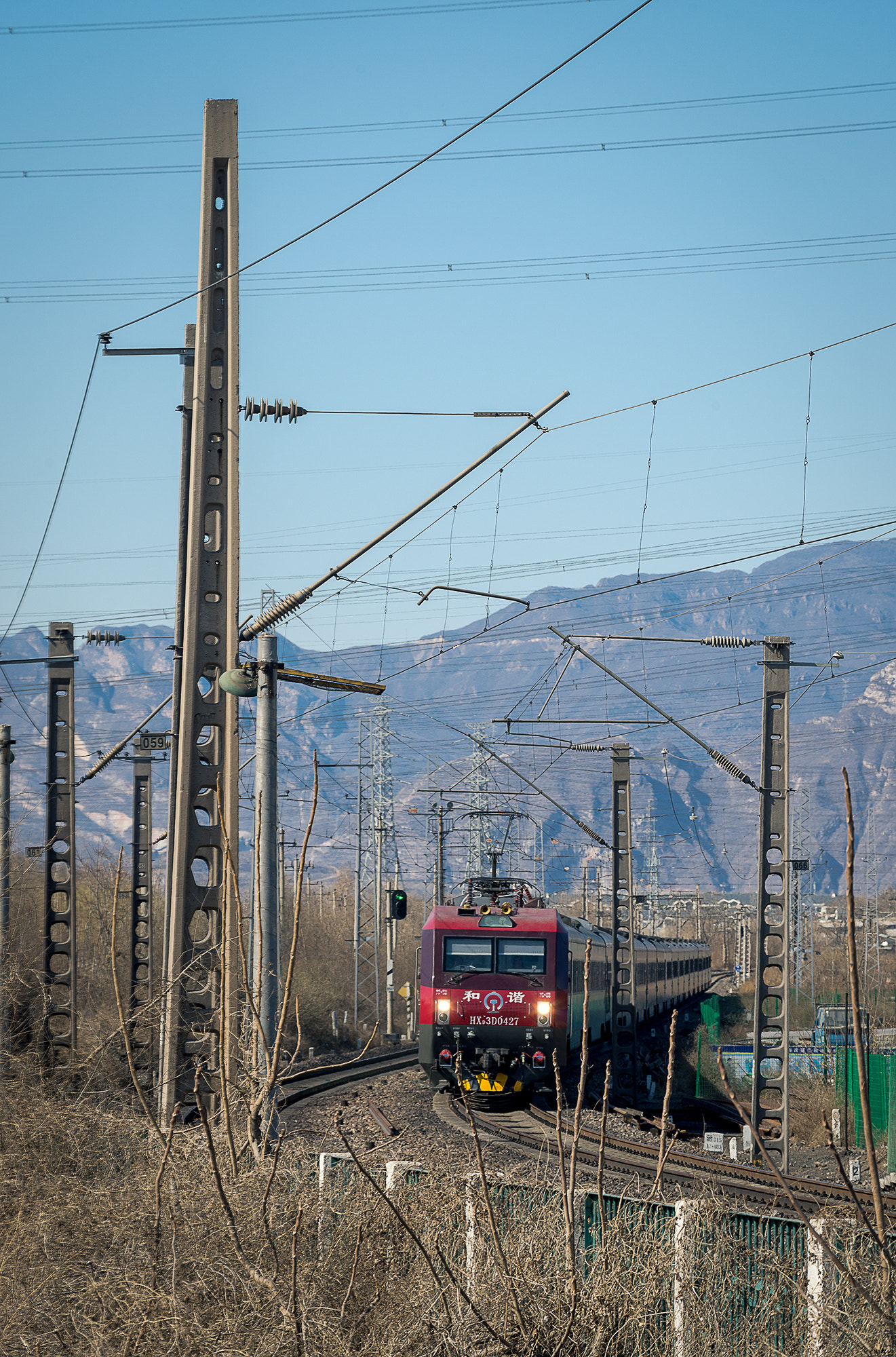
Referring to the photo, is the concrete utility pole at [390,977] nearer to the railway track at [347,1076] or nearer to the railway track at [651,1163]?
the railway track at [347,1076]

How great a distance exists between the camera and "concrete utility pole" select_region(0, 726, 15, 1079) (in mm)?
20438

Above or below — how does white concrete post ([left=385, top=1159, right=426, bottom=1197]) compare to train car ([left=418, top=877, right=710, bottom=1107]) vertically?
above

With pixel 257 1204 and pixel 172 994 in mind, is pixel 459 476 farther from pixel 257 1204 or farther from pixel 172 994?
pixel 257 1204

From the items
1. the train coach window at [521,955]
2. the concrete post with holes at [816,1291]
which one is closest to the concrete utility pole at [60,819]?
the train coach window at [521,955]

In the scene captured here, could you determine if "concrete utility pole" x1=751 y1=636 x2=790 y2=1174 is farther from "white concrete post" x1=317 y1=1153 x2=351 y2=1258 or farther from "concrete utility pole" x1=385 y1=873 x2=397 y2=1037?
"concrete utility pole" x1=385 y1=873 x2=397 y2=1037

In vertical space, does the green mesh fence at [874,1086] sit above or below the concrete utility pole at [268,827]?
below

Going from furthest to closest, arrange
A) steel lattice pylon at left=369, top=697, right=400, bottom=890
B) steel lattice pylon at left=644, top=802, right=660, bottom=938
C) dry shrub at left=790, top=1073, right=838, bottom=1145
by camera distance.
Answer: steel lattice pylon at left=644, top=802, right=660, bottom=938 < steel lattice pylon at left=369, top=697, right=400, bottom=890 < dry shrub at left=790, top=1073, right=838, bottom=1145

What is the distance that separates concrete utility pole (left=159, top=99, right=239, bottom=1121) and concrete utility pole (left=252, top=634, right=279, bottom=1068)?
12.4 inches

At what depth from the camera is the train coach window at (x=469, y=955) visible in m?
21.2

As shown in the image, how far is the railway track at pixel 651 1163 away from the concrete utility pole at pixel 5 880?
7017mm

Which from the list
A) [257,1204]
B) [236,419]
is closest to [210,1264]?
[257,1204]

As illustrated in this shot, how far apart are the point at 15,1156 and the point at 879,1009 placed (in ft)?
165

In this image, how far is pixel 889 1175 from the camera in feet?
67.1

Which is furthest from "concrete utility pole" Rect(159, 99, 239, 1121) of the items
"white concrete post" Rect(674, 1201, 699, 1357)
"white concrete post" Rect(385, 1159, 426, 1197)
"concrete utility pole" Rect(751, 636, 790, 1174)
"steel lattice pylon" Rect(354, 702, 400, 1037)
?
"steel lattice pylon" Rect(354, 702, 400, 1037)
